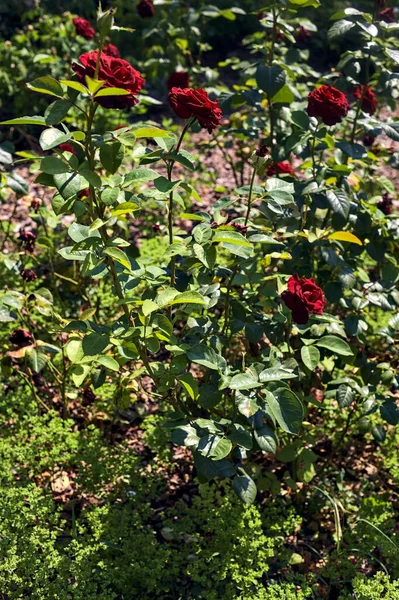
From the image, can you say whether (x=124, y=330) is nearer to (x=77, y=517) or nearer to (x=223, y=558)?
(x=223, y=558)

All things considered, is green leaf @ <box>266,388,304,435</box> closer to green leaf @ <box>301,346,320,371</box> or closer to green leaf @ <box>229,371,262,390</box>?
green leaf @ <box>229,371,262,390</box>

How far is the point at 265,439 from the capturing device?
219cm

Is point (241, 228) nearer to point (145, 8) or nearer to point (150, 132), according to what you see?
point (150, 132)

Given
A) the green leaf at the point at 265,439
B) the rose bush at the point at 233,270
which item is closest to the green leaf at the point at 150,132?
the rose bush at the point at 233,270

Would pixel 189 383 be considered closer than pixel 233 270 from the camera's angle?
Yes

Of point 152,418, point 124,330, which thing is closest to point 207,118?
point 124,330

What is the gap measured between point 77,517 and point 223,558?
76 centimetres

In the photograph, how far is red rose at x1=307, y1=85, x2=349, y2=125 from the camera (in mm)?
2254

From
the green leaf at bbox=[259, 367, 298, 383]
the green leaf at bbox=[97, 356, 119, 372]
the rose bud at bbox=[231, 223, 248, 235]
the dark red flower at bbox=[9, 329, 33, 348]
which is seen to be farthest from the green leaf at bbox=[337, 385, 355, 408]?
the dark red flower at bbox=[9, 329, 33, 348]

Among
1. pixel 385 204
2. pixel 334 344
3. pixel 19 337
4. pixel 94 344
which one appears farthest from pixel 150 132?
pixel 385 204

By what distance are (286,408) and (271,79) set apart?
135 centimetres

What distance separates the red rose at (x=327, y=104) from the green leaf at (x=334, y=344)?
0.78 meters

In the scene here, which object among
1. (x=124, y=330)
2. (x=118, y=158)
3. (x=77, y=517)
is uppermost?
(x=118, y=158)

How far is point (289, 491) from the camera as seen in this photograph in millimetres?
2832
